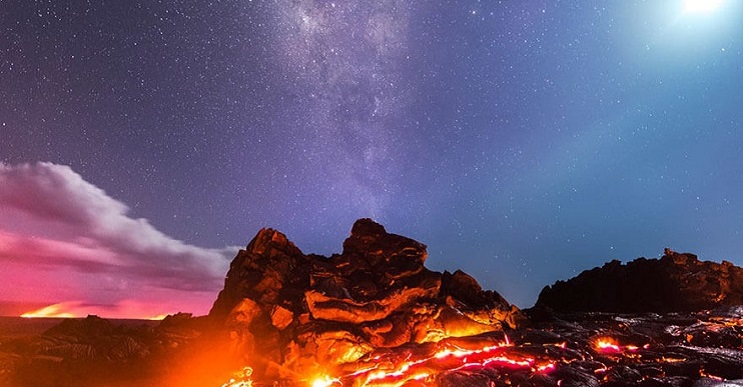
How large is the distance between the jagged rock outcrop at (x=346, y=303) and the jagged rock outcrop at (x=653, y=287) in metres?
21.5

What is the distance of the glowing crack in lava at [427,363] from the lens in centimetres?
1934

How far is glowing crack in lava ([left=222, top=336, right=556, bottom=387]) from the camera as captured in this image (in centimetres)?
1934

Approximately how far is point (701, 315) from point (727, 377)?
15.5 metres

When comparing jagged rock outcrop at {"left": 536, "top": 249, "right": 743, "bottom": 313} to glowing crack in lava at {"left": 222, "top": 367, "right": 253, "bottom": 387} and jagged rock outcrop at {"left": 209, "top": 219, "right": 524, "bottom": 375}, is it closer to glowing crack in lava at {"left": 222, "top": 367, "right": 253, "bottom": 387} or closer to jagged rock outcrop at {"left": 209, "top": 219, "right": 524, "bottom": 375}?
jagged rock outcrop at {"left": 209, "top": 219, "right": 524, "bottom": 375}

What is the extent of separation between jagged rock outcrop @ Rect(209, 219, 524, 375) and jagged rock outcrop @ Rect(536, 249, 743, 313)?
70.6 feet

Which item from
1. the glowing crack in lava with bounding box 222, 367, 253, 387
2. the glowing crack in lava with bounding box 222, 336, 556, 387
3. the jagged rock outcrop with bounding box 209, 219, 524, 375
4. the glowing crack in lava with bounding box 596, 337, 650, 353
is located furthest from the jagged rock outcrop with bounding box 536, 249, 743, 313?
the glowing crack in lava with bounding box 222, 367, 253, 387

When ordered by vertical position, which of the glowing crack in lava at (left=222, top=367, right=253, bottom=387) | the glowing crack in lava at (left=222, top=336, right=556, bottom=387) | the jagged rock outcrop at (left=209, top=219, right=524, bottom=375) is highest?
the jagged rock outcrop at (left=209, top=219, right=524, bottom=375)

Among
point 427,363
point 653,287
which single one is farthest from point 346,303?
point 653,287

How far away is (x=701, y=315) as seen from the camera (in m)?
29.7

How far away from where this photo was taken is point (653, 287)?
43719mm

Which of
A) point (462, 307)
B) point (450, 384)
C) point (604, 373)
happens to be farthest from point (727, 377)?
point (462, 307)

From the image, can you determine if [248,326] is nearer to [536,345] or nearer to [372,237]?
[372,237]

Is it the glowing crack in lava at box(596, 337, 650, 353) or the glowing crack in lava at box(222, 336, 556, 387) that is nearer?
the glowing crack in lava at box(222, 336, 556, 387)

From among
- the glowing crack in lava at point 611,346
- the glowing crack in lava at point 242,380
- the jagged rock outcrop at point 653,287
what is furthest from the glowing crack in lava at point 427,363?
the jagged rock outcrop at point 653,287
